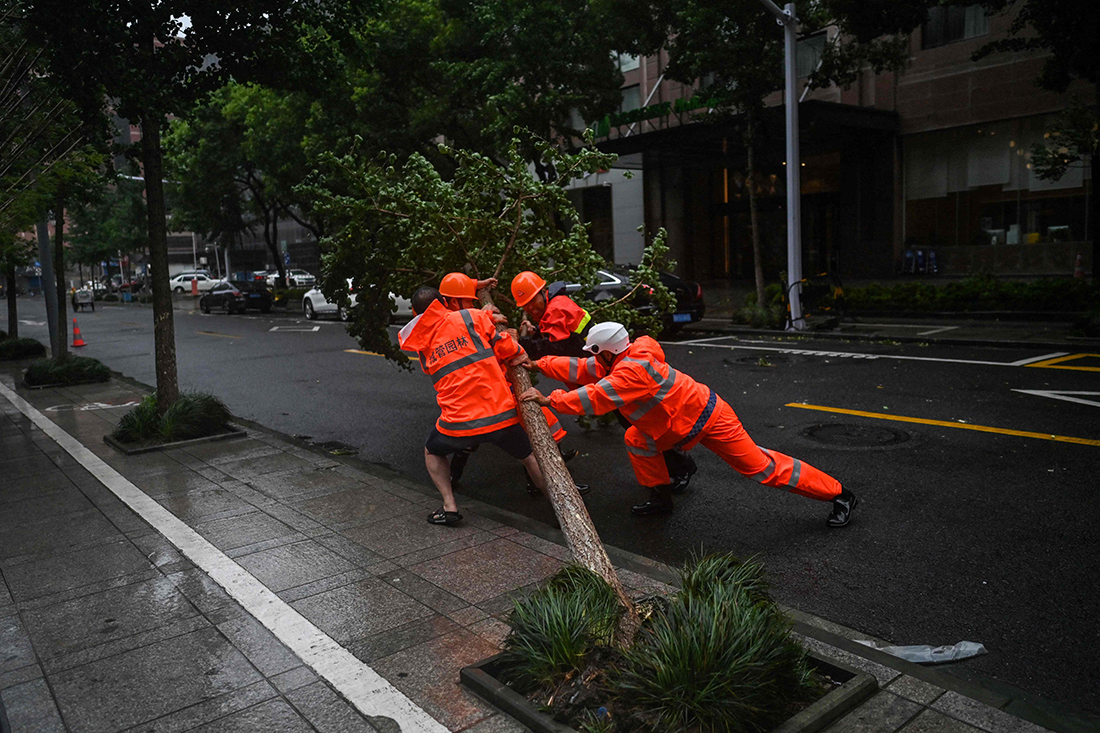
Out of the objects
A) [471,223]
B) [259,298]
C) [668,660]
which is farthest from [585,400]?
[259,298]

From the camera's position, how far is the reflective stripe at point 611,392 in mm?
5145

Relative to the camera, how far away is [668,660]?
3.10m

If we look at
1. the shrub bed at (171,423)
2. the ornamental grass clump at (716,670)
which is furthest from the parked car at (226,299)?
the ornamental grass clump at (716,670)

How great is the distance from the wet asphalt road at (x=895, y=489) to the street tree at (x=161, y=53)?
322cm

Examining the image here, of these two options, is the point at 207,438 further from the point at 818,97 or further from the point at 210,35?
the point at 818,97

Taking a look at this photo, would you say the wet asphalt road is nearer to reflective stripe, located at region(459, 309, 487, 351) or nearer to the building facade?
reflective stripe, located at region(459, 309, 487, 351)

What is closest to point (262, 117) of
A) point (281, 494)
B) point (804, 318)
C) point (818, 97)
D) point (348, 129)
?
point (348, 129)

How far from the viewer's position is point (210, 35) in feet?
28.9

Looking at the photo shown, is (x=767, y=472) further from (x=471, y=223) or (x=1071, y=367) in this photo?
(x=1071, y=367)

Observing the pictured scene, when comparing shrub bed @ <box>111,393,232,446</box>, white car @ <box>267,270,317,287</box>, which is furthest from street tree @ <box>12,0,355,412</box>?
white car @ <box>267,270,317,287</box>

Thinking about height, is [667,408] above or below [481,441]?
above

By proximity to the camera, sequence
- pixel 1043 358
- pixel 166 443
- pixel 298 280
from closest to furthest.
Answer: pixel 166 443, pixel 1043 358, pixel 298 280

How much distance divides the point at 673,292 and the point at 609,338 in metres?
12.4

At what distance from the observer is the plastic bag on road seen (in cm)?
375
